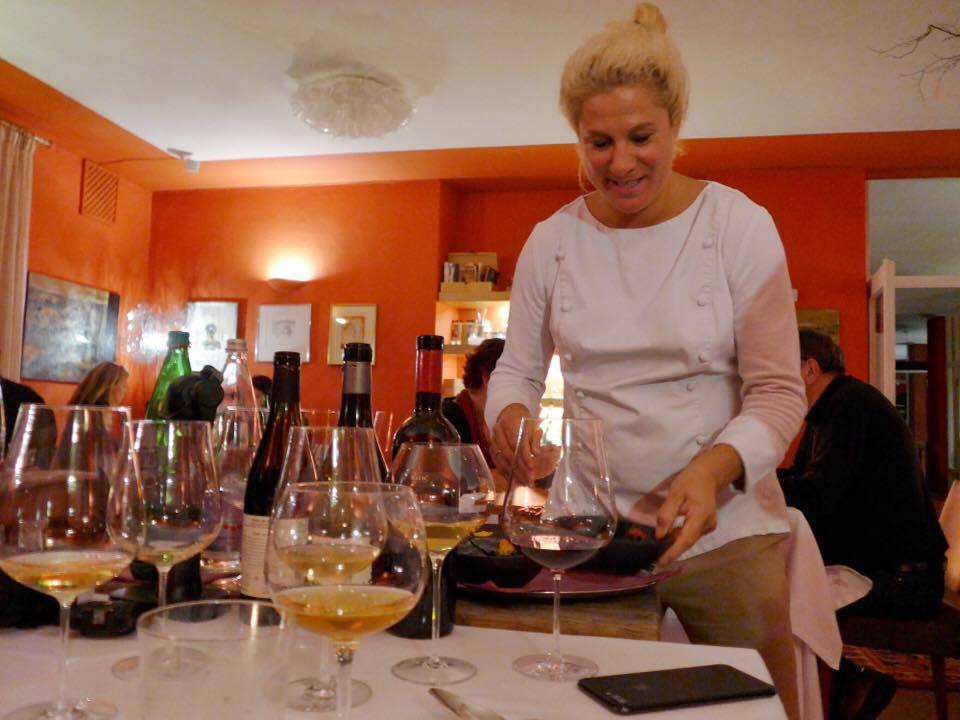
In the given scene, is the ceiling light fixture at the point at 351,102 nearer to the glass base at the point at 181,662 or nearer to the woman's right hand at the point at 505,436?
the woman's right hand at the point at 505,436

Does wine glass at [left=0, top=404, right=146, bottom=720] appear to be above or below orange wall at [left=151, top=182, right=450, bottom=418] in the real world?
below

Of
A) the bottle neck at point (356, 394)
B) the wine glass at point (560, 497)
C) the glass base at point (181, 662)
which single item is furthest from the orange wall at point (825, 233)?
the glass base at point (181, 662)

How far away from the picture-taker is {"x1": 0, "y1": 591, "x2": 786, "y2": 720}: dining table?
0.66 m

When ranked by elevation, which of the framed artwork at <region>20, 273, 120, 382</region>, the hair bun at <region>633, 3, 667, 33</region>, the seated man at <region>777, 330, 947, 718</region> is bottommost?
the seated man at <region>777, 330, 947, 718</region>

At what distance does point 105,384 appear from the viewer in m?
2.86

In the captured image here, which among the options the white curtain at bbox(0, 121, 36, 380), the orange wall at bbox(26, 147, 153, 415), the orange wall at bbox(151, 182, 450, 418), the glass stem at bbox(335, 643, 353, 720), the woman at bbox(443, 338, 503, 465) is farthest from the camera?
the orange wall at bbox(151, 182, 450, 418)

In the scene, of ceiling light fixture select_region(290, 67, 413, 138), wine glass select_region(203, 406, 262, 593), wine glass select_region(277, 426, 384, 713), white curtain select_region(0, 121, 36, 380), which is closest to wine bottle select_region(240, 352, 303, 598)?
wine glass select_region(203, 406, 262, 593)

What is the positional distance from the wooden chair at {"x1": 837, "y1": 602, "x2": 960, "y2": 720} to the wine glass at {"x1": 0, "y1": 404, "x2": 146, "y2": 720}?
231 centimetres

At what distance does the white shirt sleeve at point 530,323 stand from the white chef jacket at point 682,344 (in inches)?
1.8

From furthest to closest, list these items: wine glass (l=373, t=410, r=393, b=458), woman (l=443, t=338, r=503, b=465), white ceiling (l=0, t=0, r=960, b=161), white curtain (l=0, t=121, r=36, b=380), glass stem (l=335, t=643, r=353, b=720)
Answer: white curtain (l=0, t=121, r=36, b=380) < white ceiling (l=0, t=0, r=960, b=161) < woman (l=443, t=338, r=503, b=465) < wine glass (l=373, t=410, r=393, b=458) < glass stem (l=335, t=643, r=353, b=720)

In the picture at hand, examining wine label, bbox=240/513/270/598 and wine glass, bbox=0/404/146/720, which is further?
wine label, bbox=240/513/270/598

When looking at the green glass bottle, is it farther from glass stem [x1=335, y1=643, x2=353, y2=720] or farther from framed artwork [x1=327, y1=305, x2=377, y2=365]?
framed artwork [x1=327, y1=305, x2=377, y2=365]

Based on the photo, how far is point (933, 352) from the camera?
9.91 meters

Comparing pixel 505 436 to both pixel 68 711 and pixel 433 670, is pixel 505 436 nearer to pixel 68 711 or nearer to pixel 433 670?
pixel 433 670
